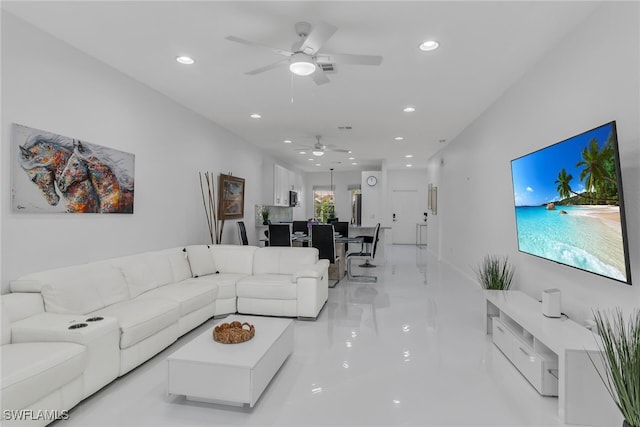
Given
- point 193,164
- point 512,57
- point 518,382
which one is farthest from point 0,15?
point 518,382

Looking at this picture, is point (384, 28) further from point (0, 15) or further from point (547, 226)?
point (0, 15)

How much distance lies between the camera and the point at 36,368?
1817 mm

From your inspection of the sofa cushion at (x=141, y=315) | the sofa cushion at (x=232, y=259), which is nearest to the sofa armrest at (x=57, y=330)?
the sofa cushion at (x=141, y=315)

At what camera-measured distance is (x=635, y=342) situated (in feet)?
5.67

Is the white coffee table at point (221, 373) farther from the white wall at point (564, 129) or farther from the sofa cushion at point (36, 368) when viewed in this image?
the white wall at point (564, 129)

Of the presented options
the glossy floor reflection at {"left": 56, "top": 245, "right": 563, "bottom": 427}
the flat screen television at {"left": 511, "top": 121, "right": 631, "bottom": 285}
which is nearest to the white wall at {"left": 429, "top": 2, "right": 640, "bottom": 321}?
the flat screen television at {"left": 511, "top": 121, "right": 631, "bottom": 285}

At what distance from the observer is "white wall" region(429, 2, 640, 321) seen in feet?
7.57

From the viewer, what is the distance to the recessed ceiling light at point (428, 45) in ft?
10.2

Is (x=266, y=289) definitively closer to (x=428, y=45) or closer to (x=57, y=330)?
(x=57, y=330)

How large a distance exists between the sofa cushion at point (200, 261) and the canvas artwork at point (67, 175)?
37.1 inches

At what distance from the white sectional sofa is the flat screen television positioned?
237 centimetres

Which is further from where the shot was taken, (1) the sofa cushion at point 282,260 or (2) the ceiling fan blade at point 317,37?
(1) the sofa cushion at point 282,260

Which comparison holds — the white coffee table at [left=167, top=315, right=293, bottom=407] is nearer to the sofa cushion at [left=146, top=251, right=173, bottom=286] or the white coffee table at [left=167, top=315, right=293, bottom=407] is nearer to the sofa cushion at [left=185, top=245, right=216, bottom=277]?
the sofa cushion at [left=146, top=251, right=173, bottom=286]

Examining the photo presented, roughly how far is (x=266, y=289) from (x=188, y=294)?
0.92m
